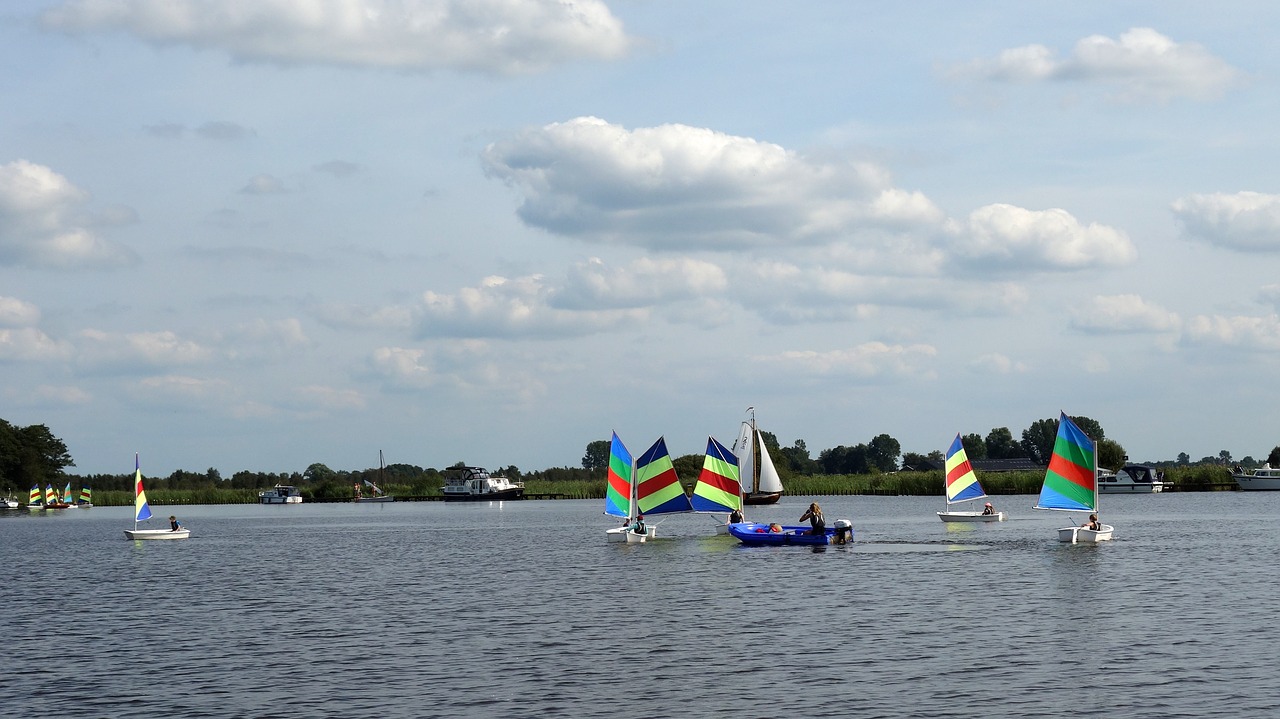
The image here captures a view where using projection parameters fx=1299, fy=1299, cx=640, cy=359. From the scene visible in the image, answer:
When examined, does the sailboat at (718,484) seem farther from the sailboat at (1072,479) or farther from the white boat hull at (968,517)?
the white boat hull at (968,517)

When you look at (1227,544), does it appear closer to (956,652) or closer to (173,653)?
(956,652)

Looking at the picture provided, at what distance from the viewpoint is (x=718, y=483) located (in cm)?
7494

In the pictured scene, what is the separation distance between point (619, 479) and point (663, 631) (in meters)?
38.4

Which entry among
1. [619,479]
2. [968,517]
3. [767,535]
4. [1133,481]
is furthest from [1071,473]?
[1133,481]

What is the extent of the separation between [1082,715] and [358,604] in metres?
29.8

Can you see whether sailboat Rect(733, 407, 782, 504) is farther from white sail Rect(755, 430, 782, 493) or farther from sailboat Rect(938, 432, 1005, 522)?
sailboat Rect(938, 432, 1005, 522)

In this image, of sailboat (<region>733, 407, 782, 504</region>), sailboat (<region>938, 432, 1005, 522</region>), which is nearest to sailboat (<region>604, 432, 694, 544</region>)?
sailboat (<region>938, 432, 1005, 522</region>)

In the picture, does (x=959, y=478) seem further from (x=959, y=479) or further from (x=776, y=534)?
(x=776, y=534)

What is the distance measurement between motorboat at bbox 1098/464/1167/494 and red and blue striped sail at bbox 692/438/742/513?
10600cm

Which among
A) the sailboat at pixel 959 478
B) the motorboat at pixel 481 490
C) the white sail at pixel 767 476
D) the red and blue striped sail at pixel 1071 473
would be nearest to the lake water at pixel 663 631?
the red and blue striped sail at pixel 1071 473

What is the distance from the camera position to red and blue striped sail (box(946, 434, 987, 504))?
97500mm

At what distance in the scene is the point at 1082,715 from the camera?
25891mm

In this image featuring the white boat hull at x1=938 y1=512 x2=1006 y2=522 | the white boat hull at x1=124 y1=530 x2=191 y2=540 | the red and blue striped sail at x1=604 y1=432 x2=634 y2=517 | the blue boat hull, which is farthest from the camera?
the white boat hull at x1=938 y1=512 x2=1006 y2=522

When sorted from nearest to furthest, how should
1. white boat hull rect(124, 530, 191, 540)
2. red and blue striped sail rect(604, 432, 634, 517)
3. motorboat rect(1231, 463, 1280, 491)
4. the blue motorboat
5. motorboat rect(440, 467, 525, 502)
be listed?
the blue motorboat < red and blue striped sail rect(604, 432, 634, 517) < white boat hull rect(124, 530, 191, 540) < motorboat rect(1231, 463, 1280, 491) < motorboat rect(440, 467, 525, 502)
